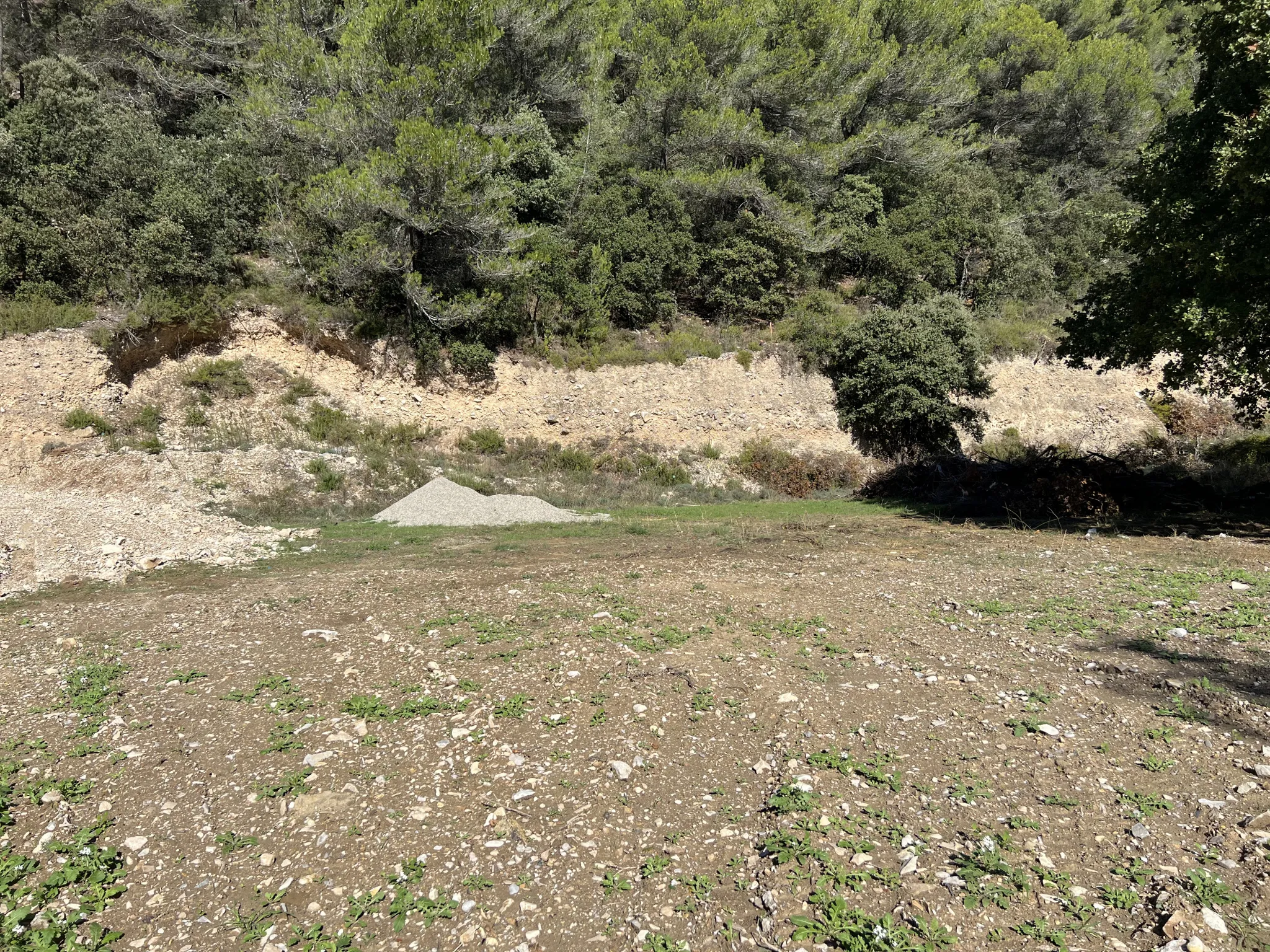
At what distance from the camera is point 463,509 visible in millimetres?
19703

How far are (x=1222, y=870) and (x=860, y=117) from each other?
4153 cm

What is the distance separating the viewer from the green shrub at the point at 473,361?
1065 inches

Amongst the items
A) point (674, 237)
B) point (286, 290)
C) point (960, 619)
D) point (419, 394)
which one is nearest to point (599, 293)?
point (674, 237)

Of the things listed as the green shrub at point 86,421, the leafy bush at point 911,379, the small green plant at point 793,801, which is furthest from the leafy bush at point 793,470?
the green shrub at point 86,421

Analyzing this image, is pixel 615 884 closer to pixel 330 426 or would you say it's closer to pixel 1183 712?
pixel 1183 712

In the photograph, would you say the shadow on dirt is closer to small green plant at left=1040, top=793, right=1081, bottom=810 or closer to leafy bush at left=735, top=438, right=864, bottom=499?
leafy bush at left=735, top=438, right=864, bottom=499

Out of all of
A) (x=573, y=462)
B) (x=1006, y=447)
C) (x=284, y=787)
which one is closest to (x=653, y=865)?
(x=284, y=787)

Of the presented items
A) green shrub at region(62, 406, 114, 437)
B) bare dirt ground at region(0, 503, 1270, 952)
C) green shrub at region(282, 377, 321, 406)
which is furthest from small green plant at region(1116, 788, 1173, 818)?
green shrub at region(62, 406, 114, 437)

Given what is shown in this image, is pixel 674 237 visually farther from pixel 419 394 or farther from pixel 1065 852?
pixel 1065 852

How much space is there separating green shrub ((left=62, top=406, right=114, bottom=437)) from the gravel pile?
9.64 metres

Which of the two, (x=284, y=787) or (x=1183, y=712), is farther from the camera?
(x=1183, y=712)

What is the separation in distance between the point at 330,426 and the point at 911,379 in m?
22.5

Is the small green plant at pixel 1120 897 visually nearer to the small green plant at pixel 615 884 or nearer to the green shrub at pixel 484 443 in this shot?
the small green plant at pixel 615 884

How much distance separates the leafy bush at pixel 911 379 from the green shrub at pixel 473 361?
15.1m
